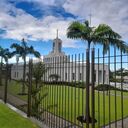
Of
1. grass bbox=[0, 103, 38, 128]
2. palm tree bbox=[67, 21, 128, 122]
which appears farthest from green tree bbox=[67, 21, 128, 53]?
grass bbox=[0, 103, 38, 128]

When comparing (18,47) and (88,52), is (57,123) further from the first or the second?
(18,47)

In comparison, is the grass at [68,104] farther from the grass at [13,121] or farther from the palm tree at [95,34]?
the palm tree at [95,34]

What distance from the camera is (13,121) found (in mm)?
8188

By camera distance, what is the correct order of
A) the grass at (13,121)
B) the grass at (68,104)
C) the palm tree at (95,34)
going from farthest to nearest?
the palm tree at (95,34) → the grass at (13,121) → the grass at (68,104)

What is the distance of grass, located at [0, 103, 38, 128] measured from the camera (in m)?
7.63

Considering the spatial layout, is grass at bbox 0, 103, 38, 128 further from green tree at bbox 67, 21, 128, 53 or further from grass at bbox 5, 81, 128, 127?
green tree at bbox 67, 21, 128, 53

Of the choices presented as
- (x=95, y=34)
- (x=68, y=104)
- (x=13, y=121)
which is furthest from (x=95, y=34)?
(x=68, y=104)

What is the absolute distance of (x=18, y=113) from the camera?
30.9 ft

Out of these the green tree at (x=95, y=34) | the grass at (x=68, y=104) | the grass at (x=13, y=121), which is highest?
the green tree at (x=95, y=34)

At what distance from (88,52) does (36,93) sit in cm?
353

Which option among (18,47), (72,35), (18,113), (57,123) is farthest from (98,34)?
(57,123)

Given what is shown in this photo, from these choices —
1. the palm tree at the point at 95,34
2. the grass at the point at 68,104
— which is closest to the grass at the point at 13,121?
the grass at the point at 68,104

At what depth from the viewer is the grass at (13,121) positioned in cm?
763

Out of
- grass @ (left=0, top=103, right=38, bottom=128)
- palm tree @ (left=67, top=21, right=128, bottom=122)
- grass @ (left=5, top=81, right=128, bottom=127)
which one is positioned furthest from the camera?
palm tree @ (left=67, top=21, right=128, bottom=122)
